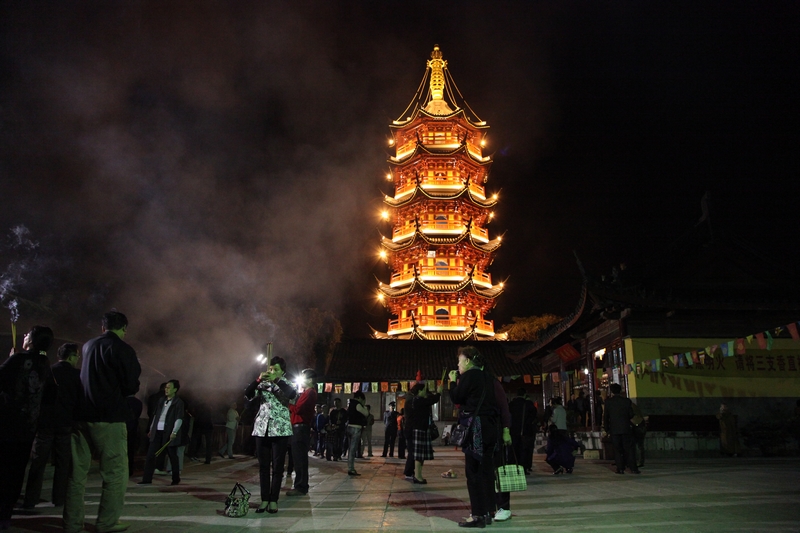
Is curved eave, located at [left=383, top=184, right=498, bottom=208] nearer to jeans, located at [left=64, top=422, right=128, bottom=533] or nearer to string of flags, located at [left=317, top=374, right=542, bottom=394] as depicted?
string of flags, located at [left=317, top=374, right=542, bottom=394]

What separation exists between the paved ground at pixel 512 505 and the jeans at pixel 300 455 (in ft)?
0.80

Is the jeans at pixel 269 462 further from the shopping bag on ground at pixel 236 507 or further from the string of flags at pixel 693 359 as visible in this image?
the string of flags at pixel 693 359

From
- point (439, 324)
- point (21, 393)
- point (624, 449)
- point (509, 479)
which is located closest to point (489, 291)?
point (439, 324)

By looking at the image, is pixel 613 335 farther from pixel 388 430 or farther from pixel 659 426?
pixel 388 430

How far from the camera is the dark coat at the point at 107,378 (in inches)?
171

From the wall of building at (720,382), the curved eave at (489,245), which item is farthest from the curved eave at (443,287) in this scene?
the wall of building at (720,382)

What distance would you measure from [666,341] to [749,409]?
2545 millimetres

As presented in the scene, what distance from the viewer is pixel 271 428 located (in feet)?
18.2

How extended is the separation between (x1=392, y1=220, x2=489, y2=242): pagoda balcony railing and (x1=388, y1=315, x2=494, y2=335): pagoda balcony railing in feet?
16.9

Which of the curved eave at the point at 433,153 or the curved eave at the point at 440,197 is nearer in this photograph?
the curved eave at the point at 440,197

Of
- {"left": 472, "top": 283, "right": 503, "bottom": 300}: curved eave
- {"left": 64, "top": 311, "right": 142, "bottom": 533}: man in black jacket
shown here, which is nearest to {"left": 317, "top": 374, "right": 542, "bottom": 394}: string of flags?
{"left": 472, "top": 283, "right": 503, "bottom": 300}: curved eave

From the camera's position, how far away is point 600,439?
46.9ft

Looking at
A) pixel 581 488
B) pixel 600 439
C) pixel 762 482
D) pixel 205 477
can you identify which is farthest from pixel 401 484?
pixel 600 439

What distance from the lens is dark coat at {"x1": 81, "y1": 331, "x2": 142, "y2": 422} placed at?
4348 mm
